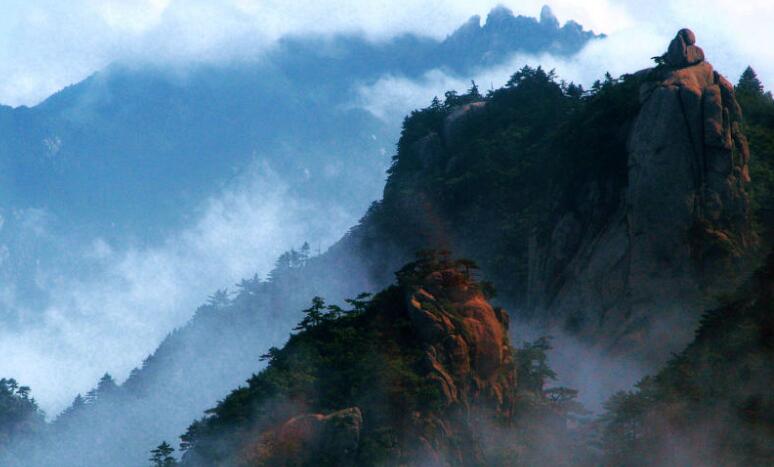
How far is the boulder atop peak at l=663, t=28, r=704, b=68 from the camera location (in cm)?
6280

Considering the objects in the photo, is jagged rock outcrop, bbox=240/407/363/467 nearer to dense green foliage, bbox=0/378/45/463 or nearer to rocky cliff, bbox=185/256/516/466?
rocky cliff, bbox=185/256/516/466

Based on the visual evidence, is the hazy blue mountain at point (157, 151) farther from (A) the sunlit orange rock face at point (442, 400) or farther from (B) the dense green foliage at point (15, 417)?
(A) the sunlit orange rock face at point (442, 400)

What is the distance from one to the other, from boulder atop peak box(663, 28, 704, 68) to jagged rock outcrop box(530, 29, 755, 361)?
3.1 inches

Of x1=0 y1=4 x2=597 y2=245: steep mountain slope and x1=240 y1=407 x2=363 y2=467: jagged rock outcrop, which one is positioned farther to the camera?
x1=0 y1=4 x2=597 y2=245: steep mountain slope

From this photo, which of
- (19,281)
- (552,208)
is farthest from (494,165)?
(19,281)

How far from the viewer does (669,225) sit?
189ft

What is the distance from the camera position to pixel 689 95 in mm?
59750

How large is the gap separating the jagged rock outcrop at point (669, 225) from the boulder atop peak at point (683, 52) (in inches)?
3.1

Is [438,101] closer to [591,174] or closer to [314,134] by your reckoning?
[591,174]

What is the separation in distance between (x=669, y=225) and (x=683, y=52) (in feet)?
42.4

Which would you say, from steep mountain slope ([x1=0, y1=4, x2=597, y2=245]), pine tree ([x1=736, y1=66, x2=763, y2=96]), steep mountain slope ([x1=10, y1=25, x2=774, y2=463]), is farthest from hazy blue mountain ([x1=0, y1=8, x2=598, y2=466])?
pine tree ([x1=736, y1=66, x2=763, y2=96])

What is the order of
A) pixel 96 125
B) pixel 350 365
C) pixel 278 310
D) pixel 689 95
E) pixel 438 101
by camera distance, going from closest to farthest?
1. pixel 350 365
2. pixel 689 95
3. pixel 438 101
4. pixel 278 310
5. pixel 96 125

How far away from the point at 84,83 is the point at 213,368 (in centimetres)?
11060

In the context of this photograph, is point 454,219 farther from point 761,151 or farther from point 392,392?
point 392,392
